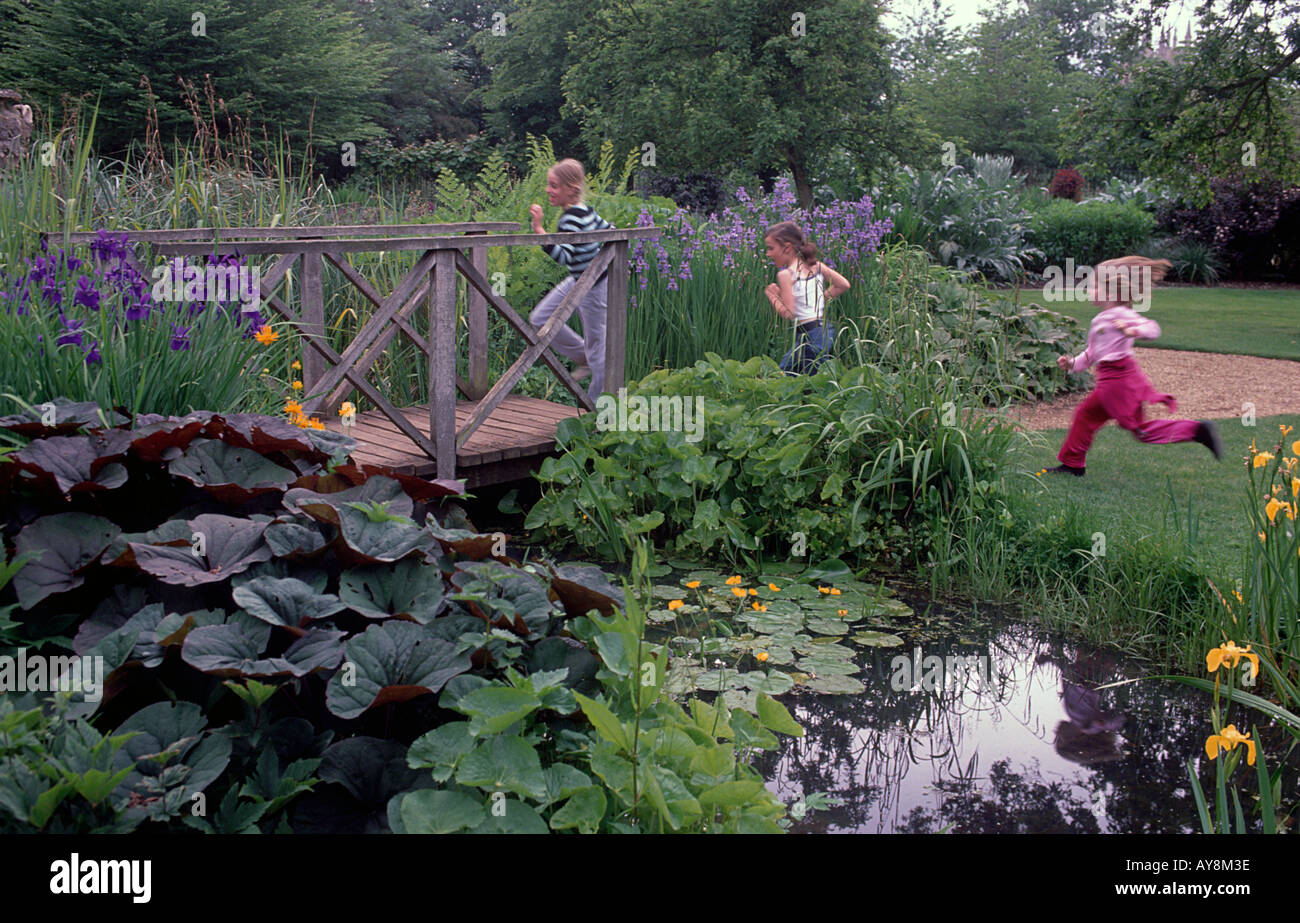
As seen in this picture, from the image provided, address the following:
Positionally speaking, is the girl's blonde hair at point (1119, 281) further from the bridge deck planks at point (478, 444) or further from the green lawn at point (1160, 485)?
the bridge deck planks at point (478, 444)

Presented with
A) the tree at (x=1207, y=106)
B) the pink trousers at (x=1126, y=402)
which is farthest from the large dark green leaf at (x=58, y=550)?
the tree at (x=1207, y=106)

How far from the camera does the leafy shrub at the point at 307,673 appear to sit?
1555mm

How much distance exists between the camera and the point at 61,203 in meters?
5.39

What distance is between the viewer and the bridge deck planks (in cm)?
470

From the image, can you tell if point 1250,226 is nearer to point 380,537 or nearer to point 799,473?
point 799,473

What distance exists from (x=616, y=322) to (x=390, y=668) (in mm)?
3914

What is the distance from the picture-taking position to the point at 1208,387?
8.19 meters

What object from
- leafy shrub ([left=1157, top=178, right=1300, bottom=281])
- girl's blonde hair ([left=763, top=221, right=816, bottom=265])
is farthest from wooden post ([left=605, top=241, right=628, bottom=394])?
leafy shrub ([left=1157, top=178, right=1300, bottom=281])

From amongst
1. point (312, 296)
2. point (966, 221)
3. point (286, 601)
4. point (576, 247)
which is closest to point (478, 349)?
point (576, 247)

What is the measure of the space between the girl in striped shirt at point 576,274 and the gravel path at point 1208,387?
285cm

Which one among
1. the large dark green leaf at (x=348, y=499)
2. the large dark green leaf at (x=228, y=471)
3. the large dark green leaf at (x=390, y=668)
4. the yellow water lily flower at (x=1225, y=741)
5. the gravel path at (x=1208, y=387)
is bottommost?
the yellow water lily flower at (x=1225, y=741)

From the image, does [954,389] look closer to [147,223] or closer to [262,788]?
[262,788]

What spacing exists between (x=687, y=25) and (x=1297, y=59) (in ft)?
24.0
